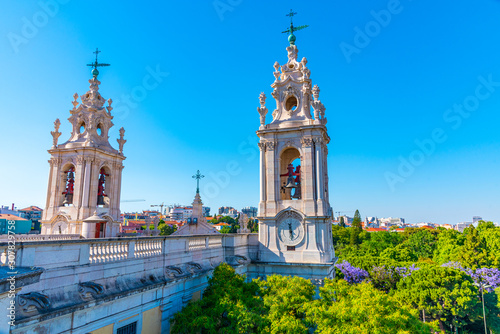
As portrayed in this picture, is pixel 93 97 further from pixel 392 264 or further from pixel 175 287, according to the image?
pixel 392 264

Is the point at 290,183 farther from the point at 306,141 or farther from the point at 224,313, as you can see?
the point at 224,313

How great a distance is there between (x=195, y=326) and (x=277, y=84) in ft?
58.0

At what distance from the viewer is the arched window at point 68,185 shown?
2750 cm

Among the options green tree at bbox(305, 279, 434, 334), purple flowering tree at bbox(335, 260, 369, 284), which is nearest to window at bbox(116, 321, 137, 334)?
green tree at bbox(305, 279, 434, 334)

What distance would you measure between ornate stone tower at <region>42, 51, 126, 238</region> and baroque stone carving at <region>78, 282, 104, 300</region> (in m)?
17.1

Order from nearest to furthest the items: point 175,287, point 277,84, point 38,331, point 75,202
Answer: point 38,331 < point 175,287 < point 277,84 < point 75,202

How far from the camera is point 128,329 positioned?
449 inches

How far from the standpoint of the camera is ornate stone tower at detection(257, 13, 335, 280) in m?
21.0

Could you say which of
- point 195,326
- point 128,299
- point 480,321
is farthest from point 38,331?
point 480,321

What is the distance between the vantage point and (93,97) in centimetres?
2964

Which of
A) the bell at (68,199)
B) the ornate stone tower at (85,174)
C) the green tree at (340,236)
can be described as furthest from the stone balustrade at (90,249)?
the green tree at (340,236)

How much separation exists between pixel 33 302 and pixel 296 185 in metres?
17.4

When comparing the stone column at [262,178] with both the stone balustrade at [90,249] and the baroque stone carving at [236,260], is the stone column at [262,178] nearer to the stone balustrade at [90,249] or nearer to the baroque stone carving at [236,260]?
the baroque stone carving at [236,260]

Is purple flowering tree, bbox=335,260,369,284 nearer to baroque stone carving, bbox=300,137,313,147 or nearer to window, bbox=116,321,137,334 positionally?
baroque stone carving, bbox=300,137,313,147
